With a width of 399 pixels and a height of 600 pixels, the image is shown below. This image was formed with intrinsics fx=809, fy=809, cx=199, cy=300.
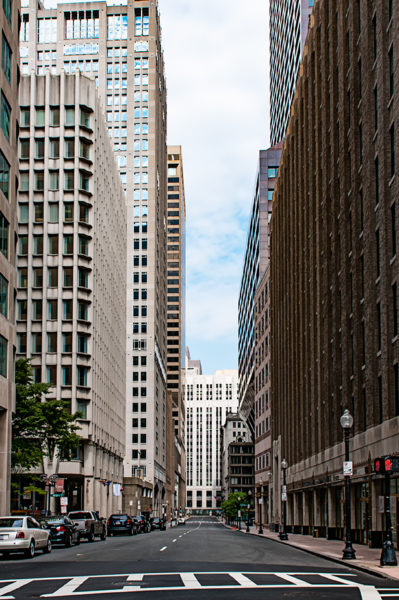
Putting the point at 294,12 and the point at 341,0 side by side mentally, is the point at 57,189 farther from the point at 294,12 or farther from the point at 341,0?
the point at 294,12

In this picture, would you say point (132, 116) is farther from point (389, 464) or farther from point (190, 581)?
point (190, 581)

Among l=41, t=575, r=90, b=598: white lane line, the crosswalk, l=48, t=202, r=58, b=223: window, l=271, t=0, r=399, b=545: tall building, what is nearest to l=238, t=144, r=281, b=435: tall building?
l=48, t=202, r=58, b=223: window

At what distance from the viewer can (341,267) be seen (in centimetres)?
4506

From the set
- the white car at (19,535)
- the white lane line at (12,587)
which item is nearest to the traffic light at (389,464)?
the white lane line at (12,587)

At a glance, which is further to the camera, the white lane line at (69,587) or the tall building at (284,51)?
the tall building at (284,51)

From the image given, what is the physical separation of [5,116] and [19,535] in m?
22.4

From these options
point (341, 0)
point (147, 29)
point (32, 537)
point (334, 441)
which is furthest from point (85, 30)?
point (32, 537)

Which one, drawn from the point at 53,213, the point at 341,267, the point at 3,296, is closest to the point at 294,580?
the point at 3,296

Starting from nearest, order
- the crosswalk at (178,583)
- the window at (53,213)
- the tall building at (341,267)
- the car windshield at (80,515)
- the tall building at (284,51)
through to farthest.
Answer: the crosswalk at (178,583), the tall building at (341,267), the car windshield at (80,515), the window at (53,213), the tall building at (284,51)

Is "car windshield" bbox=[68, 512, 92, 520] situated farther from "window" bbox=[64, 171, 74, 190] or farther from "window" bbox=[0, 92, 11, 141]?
"window" bbox=[64, 171, 74, 190]

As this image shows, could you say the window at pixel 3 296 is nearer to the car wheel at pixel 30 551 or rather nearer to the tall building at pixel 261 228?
the car wheel at pixel 30 551

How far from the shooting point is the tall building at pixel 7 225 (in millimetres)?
40594

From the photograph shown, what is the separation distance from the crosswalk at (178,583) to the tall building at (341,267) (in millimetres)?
13735

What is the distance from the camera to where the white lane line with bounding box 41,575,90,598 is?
15629mm
